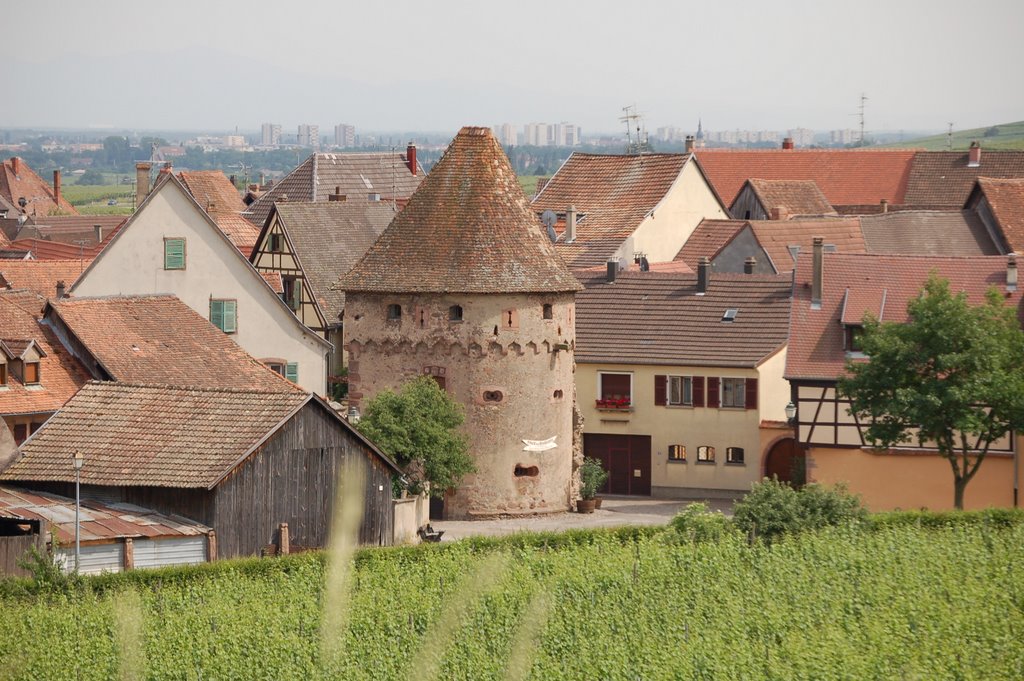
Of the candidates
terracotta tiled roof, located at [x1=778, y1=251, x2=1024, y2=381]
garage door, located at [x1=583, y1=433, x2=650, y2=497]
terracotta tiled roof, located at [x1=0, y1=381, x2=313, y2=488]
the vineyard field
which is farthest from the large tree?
terracotta tiled roof, located at [x1=0, y1=381, x2=313, y2=488]

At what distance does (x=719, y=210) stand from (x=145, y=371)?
4240 cm

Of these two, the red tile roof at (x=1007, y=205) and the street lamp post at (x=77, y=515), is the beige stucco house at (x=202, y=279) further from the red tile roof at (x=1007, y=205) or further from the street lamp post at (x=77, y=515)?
the red tile roof at (x=1007, y=205)

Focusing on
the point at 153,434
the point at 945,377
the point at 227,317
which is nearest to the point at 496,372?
the point at 227,317

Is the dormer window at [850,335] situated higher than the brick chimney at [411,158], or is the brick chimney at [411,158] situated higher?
the brick chimney at [411,158]

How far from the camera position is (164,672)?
140ft

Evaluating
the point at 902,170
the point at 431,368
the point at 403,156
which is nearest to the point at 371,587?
the point at 431,368

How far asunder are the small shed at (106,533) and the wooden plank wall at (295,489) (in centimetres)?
76

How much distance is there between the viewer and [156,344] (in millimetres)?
62062

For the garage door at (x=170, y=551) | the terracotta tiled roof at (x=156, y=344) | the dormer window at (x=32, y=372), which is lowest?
the garage door at (x=170, y=551)

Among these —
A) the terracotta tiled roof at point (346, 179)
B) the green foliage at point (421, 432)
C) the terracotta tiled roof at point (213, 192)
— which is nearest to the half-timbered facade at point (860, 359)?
the green foliage at point (421, 432)

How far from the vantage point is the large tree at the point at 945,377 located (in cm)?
5966

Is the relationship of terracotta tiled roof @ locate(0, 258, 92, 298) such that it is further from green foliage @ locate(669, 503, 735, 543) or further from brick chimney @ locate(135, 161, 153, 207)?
green foliage @ locate(669, 503, 735, 543)

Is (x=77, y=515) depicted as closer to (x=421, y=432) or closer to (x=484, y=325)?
(x=421, y=432)

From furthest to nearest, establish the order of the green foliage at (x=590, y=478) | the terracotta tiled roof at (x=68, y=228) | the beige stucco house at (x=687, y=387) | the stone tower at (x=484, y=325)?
the terracotta tiled roof at (x=68, y=228) < the beige stucco house at (x=687, y=387) < the green foliage at (x=590, y=478) < the stone tower at (x=484, y=325)
